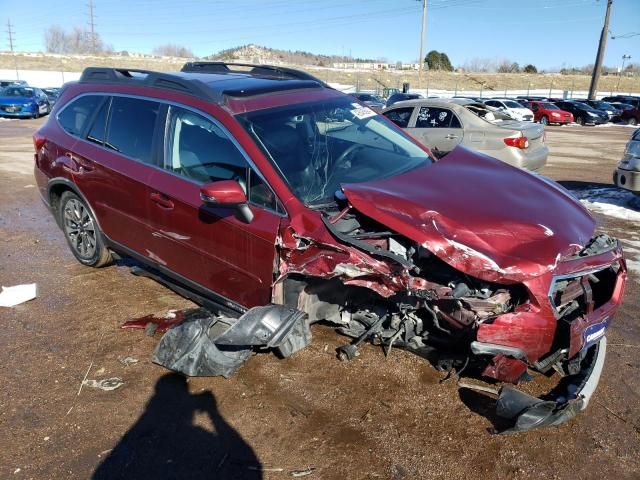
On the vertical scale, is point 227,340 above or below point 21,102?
above

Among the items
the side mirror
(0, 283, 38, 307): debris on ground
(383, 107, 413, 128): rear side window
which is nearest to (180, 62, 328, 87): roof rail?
the side mirror

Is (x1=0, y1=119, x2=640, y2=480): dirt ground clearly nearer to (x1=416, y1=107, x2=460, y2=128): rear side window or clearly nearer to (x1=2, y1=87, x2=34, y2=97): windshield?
(x1=416, y1=107, x2=460, y2=128): rear side window

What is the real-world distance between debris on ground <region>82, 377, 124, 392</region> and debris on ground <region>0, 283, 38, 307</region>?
1.64m

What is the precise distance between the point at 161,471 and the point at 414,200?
202 centimetres

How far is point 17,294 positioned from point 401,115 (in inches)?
314

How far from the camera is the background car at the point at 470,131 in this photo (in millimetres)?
8836

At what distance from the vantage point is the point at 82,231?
4926mm

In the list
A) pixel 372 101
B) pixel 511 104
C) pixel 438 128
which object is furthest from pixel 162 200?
pixel 511 104

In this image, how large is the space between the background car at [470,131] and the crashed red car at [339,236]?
4.92m

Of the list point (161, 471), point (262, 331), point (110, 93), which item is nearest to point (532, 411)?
point (262, 331)

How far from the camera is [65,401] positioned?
315 centimetres

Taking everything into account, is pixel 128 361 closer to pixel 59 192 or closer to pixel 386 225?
pixel 386 225

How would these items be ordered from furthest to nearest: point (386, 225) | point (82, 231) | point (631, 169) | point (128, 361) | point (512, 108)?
1. point (512, 108)
2. point (631, 169)
3. point (82, 231)
4. point (128, 361)
5. point (386, 225)

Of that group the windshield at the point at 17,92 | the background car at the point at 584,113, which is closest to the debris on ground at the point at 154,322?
the windshield at the point at 17,92
